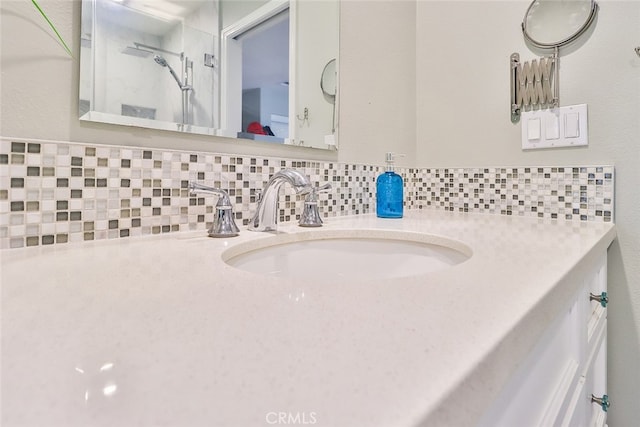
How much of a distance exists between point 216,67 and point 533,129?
3.18 feet

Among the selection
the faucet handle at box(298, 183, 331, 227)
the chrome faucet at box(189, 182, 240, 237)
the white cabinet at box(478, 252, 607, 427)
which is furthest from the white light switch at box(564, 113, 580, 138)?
the chrome faucet at box(189, 182, 240, 237)

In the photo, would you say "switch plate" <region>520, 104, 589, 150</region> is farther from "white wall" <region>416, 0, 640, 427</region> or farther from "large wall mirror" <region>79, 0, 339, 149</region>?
"large wall mirror" <region>79, 0, 339, 149</region>

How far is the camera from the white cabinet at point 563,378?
13.1 inches

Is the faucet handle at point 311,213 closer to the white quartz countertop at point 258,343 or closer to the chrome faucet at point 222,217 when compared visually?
the chrome faucet at point 222,217

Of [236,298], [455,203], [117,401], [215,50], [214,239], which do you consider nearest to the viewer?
[117,401]

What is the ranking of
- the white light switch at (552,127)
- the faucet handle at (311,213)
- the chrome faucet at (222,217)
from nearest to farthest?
the chrome faucet at (222,217) < the faucet handle at (311,213) < the white light switch at (552,127)

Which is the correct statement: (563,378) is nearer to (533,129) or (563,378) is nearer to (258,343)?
(258,343)

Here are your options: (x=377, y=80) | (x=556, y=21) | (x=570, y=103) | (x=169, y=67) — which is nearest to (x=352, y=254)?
(x=169, y=67)

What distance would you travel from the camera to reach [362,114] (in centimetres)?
119

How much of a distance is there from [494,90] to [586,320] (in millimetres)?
860

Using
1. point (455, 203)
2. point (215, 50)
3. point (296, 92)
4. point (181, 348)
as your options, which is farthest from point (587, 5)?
point (181, 348)

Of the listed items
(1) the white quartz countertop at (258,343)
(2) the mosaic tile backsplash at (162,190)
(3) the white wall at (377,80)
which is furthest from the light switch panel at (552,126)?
(1) the white quartz countertop at (258,343)

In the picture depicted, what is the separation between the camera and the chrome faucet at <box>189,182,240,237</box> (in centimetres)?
69

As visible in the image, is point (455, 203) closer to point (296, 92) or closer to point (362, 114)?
point (362, 114)
